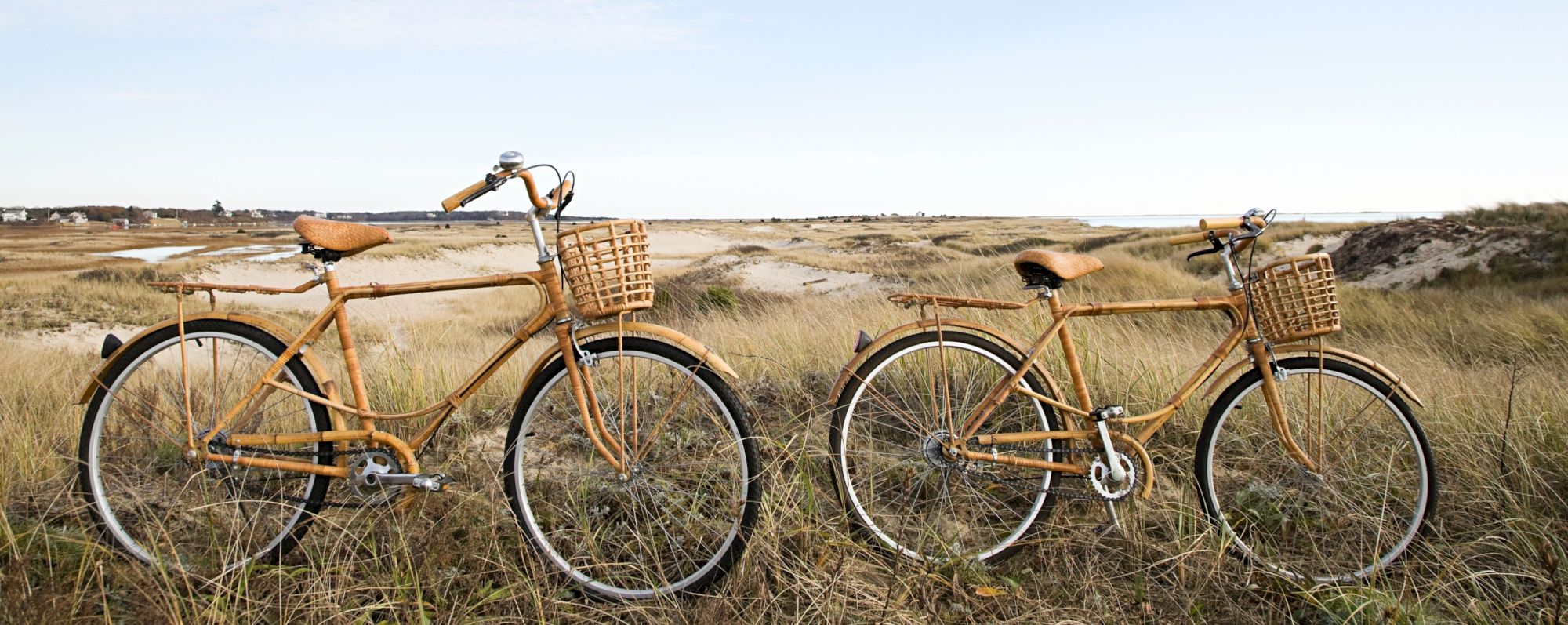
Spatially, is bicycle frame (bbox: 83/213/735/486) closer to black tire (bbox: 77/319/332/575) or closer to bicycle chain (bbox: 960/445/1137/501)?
black tire (bbox: 77/319/332/575)

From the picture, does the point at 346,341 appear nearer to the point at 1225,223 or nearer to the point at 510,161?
the point at 510,161

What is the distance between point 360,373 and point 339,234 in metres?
0.48

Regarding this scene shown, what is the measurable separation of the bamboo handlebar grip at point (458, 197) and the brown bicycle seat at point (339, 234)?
30 cm

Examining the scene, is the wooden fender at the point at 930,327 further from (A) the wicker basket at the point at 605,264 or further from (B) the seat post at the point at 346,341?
(B) the seat post at the point at 346,341

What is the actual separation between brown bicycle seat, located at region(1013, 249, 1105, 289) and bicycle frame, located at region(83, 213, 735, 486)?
1141 mm

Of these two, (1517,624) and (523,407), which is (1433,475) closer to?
(1517,624)

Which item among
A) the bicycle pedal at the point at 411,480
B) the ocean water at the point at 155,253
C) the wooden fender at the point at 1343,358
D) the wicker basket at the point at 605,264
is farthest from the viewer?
the ocean water at the point at 155,253

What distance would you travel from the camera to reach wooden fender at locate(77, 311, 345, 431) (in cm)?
284

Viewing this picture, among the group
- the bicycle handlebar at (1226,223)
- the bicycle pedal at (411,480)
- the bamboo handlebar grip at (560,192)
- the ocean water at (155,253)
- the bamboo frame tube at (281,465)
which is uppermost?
the bamboo handlebar grip at (560,192)

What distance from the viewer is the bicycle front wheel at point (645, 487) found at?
2.65 m

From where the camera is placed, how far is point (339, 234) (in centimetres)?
274

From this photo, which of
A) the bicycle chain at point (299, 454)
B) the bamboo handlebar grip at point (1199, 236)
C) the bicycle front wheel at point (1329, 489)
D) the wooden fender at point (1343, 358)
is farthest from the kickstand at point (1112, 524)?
the bicycle chain at point (299, 454)

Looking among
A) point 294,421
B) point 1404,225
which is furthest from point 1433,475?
point 1404,225

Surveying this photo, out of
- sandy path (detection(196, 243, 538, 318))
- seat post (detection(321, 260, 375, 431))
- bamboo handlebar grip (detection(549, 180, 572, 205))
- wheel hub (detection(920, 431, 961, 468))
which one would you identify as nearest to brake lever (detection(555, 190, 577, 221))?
bamboo handlebar grip (detection(549, 180, 572, 205))
